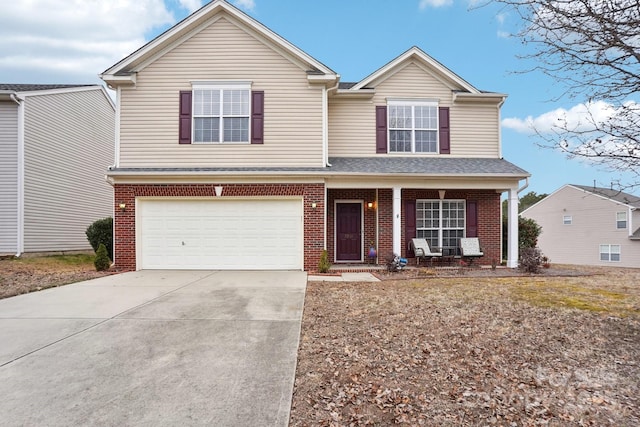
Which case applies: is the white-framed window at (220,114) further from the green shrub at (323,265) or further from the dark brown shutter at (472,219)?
the dark brown shutter at (472,219)

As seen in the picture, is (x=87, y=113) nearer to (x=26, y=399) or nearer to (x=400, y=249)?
(x=400, y=249)

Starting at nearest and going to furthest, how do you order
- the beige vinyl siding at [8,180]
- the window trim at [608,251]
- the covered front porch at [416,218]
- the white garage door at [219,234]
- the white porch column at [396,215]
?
the white garage door at [219,234], the white porch column at [396,215], the covered front porch at [416,218], the beige vinyl siding at [8,180], the window trim at [608,251]

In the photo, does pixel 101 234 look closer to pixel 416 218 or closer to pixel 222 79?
pixel 222 79

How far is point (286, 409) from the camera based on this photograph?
304cm

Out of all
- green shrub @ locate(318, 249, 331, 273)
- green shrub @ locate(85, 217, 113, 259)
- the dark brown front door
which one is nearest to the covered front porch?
the dark brown front door

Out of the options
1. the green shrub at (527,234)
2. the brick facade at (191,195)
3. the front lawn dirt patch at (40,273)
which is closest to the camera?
the front lawn dirt patch at (40,273)

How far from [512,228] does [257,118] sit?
344 inches

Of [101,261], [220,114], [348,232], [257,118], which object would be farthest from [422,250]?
[101,261]

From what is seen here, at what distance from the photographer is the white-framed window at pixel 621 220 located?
24.2m

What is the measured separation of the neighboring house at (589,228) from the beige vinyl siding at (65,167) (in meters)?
28.4

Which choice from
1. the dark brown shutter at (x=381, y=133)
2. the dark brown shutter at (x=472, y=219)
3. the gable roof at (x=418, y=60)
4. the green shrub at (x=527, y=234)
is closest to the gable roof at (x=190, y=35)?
Answer: the gable roof at (x=418, y=60)

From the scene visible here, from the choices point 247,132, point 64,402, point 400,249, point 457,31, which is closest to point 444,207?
point 400,249

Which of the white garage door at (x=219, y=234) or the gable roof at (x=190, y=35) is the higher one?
the gable roof at (x=190, y=35)

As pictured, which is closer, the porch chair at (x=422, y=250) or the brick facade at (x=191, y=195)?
the brick facade at (x=191, y=195)
